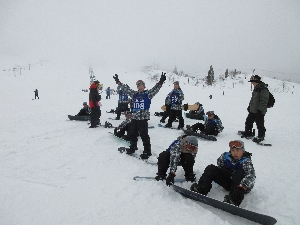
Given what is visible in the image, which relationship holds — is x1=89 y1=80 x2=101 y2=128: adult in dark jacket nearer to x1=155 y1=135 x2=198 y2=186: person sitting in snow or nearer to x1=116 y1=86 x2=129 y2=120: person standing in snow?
x1=116 y1=86 x2=129 y2=120: person standing in snow

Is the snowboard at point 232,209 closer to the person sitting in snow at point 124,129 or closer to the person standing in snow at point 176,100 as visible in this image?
the person sitting in snow at point 124,129

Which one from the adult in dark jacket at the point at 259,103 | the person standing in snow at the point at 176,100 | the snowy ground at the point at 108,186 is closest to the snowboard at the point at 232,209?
the snowy ground at the point at 108,186

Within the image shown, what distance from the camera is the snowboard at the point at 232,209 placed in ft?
9.82

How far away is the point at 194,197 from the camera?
3604mm

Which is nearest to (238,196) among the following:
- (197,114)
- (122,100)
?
(122,100)

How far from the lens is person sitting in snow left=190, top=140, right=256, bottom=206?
3388mm

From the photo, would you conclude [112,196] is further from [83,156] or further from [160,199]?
[83,156]

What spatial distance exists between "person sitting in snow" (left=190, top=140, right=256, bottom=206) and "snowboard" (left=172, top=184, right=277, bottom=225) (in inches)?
5.5

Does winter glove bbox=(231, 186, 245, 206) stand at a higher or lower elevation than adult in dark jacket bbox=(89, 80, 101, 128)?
lower

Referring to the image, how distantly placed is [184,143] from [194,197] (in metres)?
1.04

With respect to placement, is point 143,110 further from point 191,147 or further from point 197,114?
point 197,114

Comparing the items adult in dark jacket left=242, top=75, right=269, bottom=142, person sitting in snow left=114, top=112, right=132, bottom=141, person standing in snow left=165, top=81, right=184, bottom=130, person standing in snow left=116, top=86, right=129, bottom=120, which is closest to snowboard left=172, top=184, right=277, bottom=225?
person sitting in snow left=114, top=112, right=132, bottom=141

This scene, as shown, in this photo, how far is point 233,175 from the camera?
12.0 ft

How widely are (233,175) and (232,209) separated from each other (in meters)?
0.64
